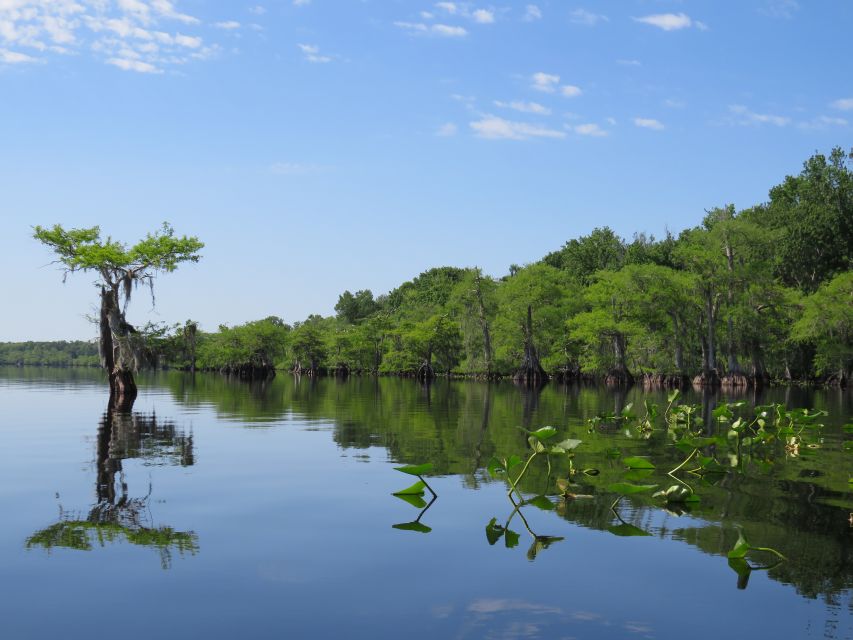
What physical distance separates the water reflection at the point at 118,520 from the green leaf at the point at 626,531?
481 cm

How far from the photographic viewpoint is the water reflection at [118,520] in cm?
787

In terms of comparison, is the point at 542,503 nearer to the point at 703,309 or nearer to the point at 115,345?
the point at 115,345

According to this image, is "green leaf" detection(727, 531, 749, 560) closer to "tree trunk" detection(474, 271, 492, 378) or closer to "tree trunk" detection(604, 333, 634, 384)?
"tree trunk" detection(604, 333, 634, 384)

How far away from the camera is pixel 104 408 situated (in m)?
28.8

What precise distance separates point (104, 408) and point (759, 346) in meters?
51.3

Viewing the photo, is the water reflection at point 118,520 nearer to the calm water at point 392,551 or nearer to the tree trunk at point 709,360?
the calm water at point 392,551

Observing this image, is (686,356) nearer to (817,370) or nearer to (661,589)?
(817,370)

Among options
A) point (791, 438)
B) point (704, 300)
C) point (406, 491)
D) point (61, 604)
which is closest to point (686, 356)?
point (704, 300)

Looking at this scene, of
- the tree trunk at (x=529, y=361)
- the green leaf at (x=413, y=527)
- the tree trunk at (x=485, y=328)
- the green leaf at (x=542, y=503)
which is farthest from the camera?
the tree trunk at (x=485, y=328)

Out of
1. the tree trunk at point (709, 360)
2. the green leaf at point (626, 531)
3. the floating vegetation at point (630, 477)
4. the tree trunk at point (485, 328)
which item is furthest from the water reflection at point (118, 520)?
the tree trunk at point (485, 328)

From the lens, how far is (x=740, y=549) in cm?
712

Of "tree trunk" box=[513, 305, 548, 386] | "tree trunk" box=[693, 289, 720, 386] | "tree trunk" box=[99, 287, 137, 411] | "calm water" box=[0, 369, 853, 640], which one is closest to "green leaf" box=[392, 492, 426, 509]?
"calm water" box=[0, 369, 853, 640]

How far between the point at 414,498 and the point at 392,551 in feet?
9.08

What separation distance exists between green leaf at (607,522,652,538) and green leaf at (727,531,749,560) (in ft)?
4.37
